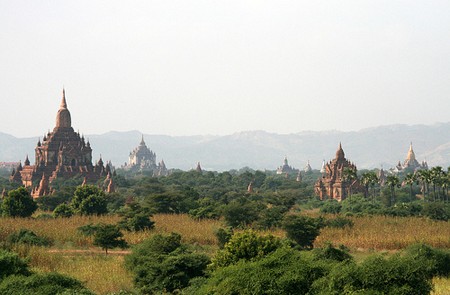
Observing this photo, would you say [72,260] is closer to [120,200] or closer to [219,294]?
[219,294]

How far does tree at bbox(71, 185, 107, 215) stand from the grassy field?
4.87 metres

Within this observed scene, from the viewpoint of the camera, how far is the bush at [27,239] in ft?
139

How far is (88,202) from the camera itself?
64.1 metres

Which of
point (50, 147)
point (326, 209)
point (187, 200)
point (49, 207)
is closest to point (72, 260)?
point (187, 200)

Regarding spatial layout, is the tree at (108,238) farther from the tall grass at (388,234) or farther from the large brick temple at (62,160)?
the large brick temple at (62,160)

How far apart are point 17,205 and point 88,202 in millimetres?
6038

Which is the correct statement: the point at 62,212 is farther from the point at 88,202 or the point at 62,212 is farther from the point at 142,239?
the point at 142,239

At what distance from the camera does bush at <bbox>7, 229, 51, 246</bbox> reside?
42344 millimetres

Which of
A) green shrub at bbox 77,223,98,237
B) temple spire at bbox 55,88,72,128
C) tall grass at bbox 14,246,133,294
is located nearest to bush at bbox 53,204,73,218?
green shrub at bbox 77,223,98,237

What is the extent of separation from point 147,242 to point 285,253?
12056 millimetres

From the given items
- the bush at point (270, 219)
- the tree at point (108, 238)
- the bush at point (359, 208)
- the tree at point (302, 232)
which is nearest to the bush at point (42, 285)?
the tree at point (108, 238)

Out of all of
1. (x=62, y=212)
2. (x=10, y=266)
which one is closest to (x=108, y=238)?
(x=10, y=266)

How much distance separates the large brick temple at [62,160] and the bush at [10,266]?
9074cm

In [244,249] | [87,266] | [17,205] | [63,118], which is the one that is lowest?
[87,266]
